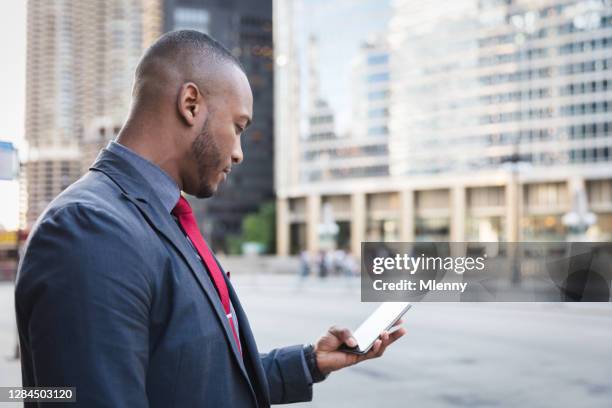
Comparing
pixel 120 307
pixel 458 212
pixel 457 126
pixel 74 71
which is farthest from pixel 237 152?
pixel 457 126

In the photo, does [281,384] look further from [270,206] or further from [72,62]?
[270,206]

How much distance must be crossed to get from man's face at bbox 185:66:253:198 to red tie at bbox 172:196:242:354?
0.07 meters

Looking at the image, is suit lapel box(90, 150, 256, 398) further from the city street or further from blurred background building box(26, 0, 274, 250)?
the city street

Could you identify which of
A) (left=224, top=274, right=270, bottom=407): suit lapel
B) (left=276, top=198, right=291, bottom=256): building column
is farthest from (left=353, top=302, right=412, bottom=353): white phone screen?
(left=276, top=198, right=291, bottom=256): building column

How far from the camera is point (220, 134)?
5.49ft

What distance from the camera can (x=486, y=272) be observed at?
3.23 metres

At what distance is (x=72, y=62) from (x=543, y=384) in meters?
30.7

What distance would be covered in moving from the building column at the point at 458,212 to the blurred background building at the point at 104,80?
33657 mm

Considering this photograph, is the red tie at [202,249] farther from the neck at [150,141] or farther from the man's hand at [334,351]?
the man's hand at [334,351]

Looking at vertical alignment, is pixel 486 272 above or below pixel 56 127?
below

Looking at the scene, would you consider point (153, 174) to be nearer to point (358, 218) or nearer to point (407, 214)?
point (407, 214)

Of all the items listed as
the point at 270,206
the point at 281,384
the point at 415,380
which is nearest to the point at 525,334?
the point at 415,380

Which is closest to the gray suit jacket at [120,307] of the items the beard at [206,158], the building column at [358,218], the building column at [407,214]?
the beard at [206,158]

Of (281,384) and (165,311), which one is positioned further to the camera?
(281,384)
